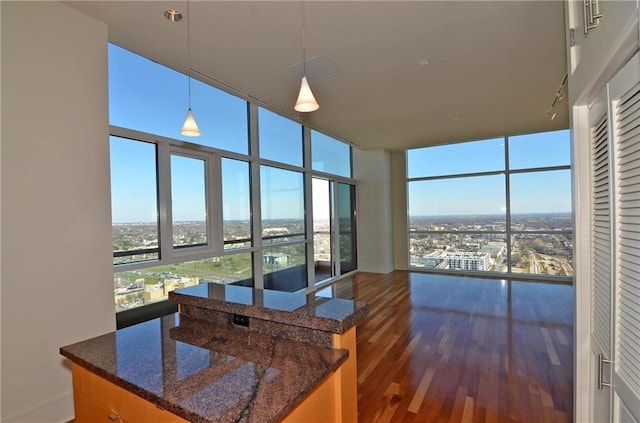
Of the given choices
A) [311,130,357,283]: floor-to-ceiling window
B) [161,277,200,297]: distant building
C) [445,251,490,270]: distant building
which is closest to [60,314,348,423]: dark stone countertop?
[161,277,200,297]: distant building

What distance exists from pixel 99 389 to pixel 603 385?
2145 mm

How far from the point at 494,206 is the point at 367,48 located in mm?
5144

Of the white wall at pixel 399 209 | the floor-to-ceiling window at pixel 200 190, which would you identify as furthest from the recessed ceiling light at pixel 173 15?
the white wall at pixel 399 209

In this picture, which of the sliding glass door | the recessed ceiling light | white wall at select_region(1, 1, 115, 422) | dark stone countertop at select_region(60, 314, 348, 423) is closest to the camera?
dark stone countertop at select_region(60, 314, 348, 423)

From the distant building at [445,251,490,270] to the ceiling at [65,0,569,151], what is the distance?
3344 mm

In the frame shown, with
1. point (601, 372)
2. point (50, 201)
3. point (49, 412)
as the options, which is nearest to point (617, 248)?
point (601, 372)

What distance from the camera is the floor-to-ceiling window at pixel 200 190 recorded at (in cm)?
283

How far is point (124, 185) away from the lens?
9.22 feet

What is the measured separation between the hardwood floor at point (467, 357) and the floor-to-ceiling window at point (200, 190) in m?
1.70

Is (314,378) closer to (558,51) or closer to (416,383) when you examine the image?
(416,383)

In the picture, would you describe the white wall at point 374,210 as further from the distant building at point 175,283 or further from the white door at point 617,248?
the white door at point 617,248

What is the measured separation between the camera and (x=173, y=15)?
221 cm

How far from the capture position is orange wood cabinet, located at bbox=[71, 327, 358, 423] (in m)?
1.01

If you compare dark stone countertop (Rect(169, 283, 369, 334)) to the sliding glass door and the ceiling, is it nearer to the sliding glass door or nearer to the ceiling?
the ceiling
